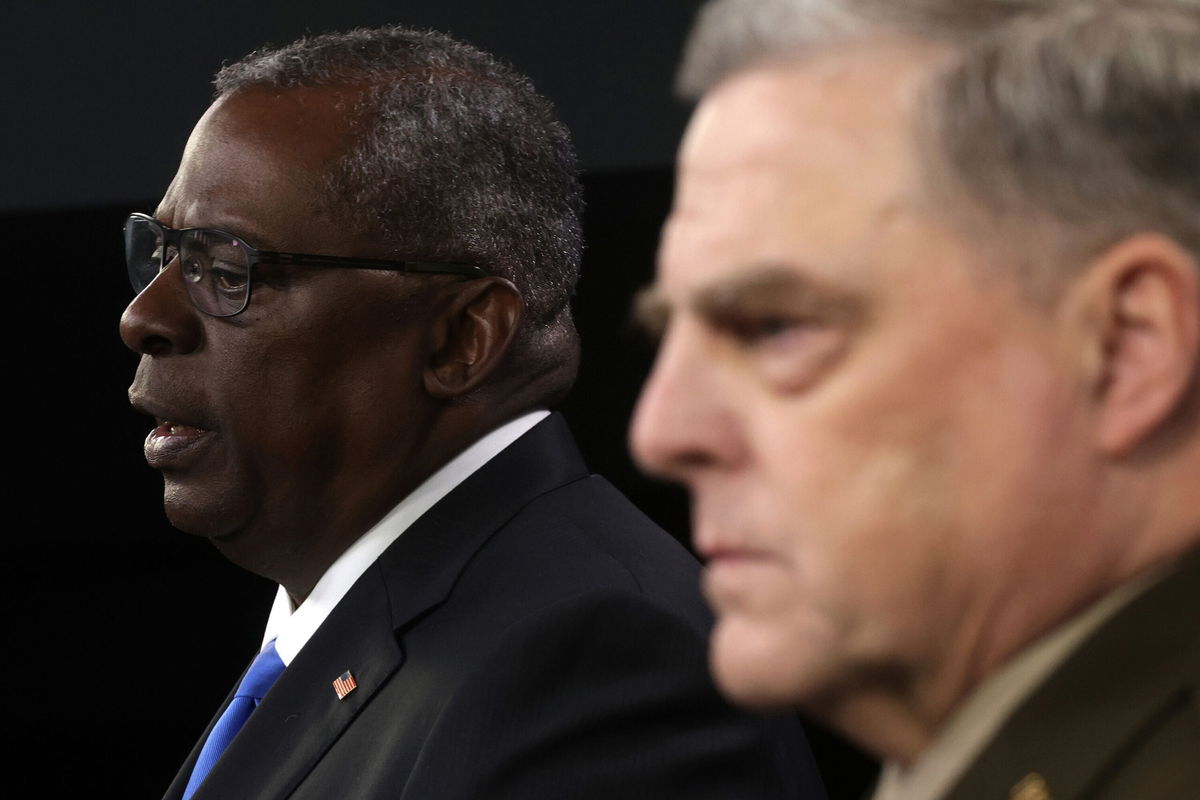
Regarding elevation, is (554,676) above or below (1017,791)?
below

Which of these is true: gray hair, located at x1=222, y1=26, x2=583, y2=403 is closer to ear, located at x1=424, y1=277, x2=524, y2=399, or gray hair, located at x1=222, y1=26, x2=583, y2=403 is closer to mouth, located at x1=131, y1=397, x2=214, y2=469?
ear, located at x1=424, y1=277, x2=524, y2=399

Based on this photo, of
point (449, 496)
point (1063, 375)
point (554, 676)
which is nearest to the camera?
point (1063, 375)

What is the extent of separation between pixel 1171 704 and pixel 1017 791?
0.08 m

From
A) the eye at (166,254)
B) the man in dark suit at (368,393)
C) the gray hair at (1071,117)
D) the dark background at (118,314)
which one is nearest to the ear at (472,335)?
the man in dark suit at (368,393)

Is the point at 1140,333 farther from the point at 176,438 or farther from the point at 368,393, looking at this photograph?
the point at 176,438

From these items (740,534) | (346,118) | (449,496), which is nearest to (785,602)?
(740,534)

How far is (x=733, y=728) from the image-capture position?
4.71ft

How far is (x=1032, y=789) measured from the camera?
739 mm

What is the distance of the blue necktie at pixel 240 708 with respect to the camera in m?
1.68

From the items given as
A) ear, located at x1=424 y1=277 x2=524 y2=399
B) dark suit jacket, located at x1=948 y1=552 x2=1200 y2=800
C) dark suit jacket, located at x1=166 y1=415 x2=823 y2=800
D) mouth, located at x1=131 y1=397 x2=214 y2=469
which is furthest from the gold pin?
mouth, located at x1=131 y1=397 x2=214 y2=469

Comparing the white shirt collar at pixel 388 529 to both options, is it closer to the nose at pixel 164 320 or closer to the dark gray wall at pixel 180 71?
the nose at pixel 164 320

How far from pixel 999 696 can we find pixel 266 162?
1.05 m

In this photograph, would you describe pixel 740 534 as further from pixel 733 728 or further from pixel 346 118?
pixel 346 118

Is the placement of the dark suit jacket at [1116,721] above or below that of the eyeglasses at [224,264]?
above
